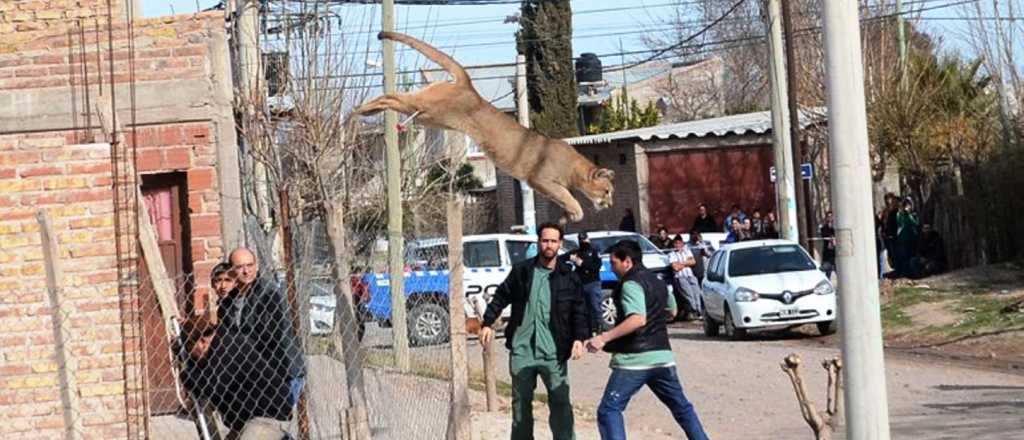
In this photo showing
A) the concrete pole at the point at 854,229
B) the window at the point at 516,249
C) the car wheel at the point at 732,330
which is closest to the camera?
the concrete pole at the point at 854,229

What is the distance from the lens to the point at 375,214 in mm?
29031

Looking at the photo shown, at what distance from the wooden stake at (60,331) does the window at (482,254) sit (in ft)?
59.4

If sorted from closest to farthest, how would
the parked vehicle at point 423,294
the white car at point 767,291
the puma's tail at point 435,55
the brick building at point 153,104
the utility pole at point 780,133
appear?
the puma's tail at point 435,55
the parked vehicle at point 423,294
the brick building at point 153,104
the white car at point 767,291
the utility pole at point 780,133

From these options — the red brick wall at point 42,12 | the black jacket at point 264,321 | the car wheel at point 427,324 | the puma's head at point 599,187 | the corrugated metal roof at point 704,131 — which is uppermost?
the corrugated metal roof at point 704,131

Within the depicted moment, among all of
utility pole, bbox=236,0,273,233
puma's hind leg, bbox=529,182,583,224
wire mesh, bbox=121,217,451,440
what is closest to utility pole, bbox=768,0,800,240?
utility pole, bbox=236,0,273,233

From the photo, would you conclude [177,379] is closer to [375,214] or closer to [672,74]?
[375,214]

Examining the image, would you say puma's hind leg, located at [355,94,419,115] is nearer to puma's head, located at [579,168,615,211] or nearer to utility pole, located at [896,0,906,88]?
puma's head, located at [579,168,615,211]

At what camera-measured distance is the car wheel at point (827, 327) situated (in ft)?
79.7

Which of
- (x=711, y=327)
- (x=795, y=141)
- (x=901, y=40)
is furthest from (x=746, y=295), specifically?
(x=901, y=40)

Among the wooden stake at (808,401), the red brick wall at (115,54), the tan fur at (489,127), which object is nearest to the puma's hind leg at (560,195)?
the tan fur at (489,127)

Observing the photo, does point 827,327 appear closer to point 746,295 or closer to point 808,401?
point 746,295

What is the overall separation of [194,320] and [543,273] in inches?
113

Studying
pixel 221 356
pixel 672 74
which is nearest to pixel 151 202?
pixel 221 356

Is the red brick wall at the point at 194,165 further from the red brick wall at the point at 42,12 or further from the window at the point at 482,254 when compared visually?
the window at the point at 482,254
